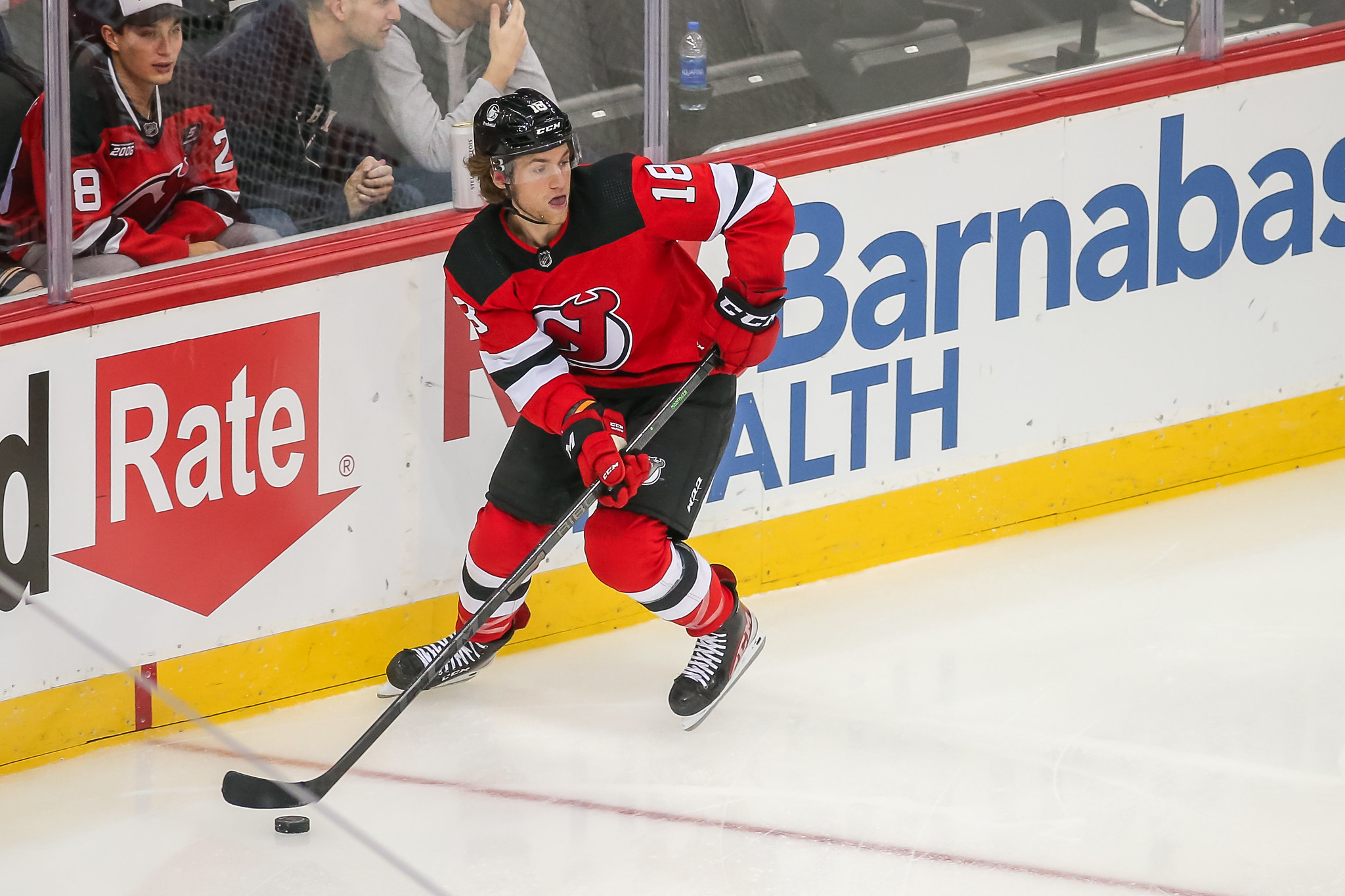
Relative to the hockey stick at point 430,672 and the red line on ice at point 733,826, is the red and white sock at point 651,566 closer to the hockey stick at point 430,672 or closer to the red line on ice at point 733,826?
the hockey stick at point 430,672

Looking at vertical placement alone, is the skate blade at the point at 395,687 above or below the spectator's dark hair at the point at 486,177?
below

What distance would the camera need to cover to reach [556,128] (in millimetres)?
3076

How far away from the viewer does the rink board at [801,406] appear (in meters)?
3.27

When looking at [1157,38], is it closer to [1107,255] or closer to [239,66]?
[1107,255]

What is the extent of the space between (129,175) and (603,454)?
0.96 metres

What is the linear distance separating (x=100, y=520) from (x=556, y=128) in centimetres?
105

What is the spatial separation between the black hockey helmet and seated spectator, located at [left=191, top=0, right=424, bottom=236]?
0.43 metres

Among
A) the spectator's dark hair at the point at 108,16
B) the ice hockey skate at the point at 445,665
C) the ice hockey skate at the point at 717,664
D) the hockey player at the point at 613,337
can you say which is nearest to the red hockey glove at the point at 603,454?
the hockey player at the point at 613,337

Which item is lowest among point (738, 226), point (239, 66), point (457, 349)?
point (457, 349)

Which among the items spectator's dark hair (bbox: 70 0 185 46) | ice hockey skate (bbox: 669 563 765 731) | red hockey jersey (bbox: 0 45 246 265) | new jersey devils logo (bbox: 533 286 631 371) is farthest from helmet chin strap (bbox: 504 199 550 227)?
ice hockey skate (bbox: 669 563 765 731)

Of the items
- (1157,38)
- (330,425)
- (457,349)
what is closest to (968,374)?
(1157,38)

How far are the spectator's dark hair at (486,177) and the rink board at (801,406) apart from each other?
14.6 inches

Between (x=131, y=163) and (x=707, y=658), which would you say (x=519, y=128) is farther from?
(x=707, y=658)

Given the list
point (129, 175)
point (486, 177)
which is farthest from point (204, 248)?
point (486, 177)
